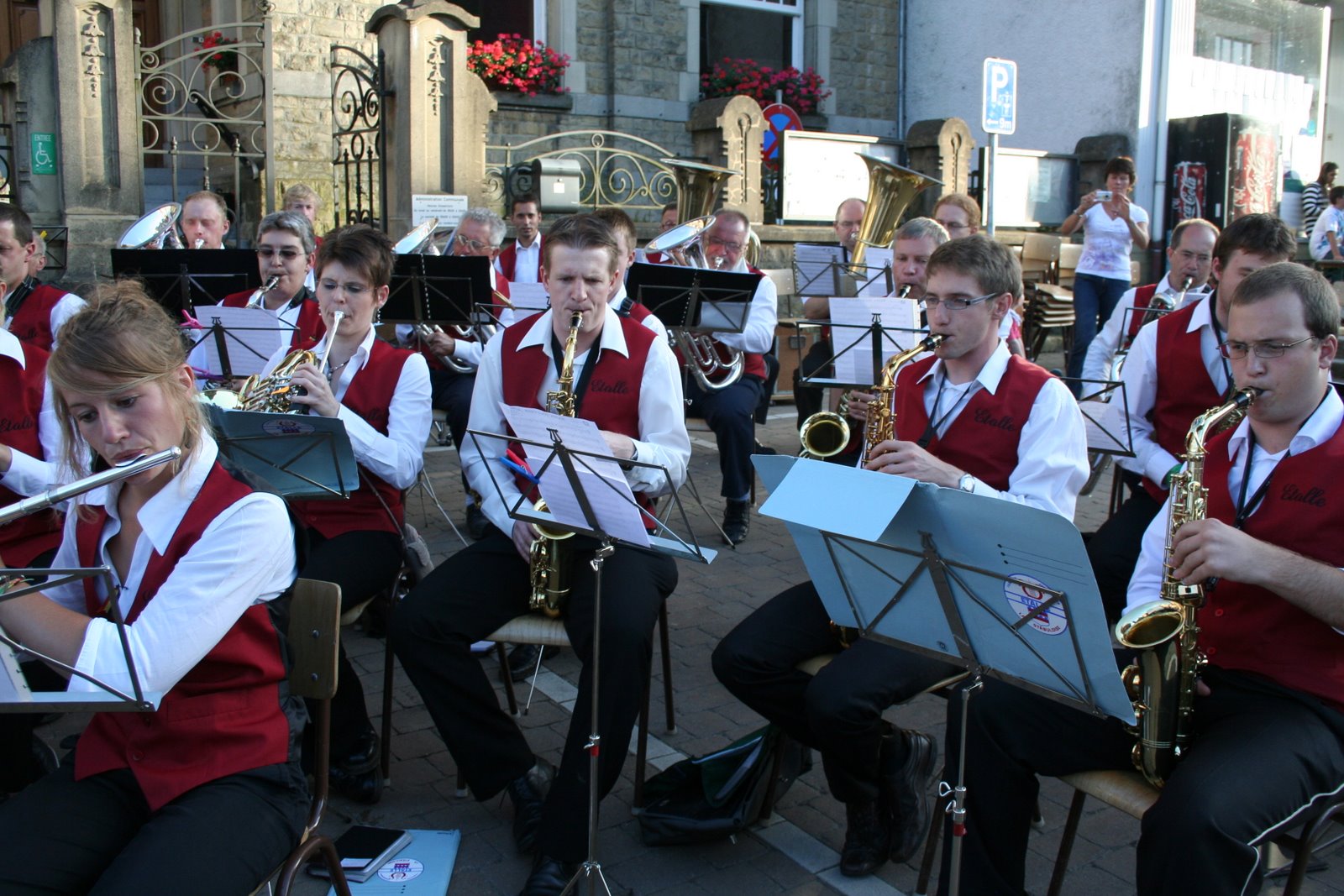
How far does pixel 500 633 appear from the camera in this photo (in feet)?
10.2

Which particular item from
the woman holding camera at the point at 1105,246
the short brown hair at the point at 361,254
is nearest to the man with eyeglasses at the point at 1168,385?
the short brown hair at the point at 361,254

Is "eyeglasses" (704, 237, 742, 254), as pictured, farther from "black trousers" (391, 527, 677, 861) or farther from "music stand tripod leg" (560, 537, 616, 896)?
"music stand tripod leg" (560, 537, 616, 896)

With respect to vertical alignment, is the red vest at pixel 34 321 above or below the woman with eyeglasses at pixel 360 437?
above

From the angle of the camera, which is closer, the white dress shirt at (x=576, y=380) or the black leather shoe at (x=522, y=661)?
the white dress shirt at (x=576, y=380)

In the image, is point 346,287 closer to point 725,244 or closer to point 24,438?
point 24,438

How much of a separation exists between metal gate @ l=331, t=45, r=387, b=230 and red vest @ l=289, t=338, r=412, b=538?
Result: 5.42m

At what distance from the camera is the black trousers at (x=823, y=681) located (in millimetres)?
2721

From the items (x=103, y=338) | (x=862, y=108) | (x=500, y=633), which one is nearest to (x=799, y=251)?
(x=500, y=633)

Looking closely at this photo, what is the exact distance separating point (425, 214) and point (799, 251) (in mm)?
3355

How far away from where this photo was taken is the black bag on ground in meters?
2.99

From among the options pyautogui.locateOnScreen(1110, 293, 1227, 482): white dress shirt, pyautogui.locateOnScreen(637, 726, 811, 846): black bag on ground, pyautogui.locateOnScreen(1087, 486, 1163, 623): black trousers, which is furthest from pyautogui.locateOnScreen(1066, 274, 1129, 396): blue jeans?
pyautogui.locateOnScreen(637, 726, 811, 846): black bag on ground

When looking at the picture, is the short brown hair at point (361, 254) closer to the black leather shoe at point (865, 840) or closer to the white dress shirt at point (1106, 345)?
the black leather shoe at point (865, 840)

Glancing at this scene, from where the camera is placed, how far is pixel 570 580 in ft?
10.5

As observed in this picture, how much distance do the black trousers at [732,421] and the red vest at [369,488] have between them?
2457 millimetres
